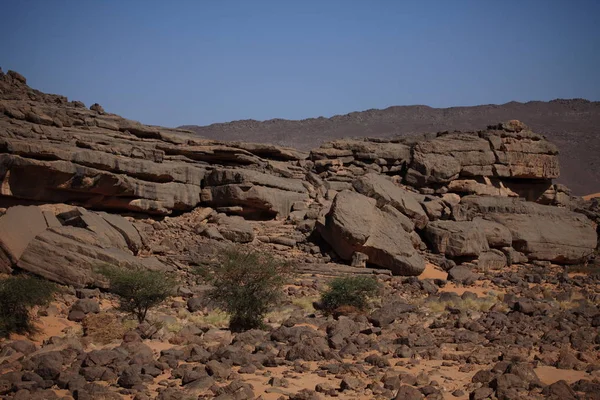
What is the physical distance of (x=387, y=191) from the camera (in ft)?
86.6

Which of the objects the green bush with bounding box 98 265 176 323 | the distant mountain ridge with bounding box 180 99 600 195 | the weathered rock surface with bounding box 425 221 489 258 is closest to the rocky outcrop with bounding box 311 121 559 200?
the weathered rock surface with bounding box 425 221 489 258

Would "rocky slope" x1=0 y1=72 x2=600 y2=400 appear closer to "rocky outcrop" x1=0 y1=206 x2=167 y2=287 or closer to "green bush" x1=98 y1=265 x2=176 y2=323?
"rocky outcrop" x1=0 y1=206 x2=167 y2=287

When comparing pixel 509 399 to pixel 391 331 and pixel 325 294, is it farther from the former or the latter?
pixel 325 294

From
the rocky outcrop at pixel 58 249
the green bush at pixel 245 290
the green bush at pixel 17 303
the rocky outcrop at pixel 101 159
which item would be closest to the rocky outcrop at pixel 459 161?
the rocky outcrop at pixel 101 159

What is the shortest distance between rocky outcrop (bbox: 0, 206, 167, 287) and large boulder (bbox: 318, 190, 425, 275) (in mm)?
6809

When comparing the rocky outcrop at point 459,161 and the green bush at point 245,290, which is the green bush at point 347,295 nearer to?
the green bush at point 245,290

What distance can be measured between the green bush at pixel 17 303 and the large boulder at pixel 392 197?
15476 mm

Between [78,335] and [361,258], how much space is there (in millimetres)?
11759

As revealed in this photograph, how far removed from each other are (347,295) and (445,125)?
74860mm

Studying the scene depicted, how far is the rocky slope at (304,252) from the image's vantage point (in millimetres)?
10172

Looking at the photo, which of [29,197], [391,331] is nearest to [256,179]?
[29,197]

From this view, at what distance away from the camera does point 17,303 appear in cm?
1267

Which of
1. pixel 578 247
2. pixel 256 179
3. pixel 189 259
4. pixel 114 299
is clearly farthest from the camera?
pixel 578 247

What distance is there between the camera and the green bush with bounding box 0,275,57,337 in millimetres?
12281
